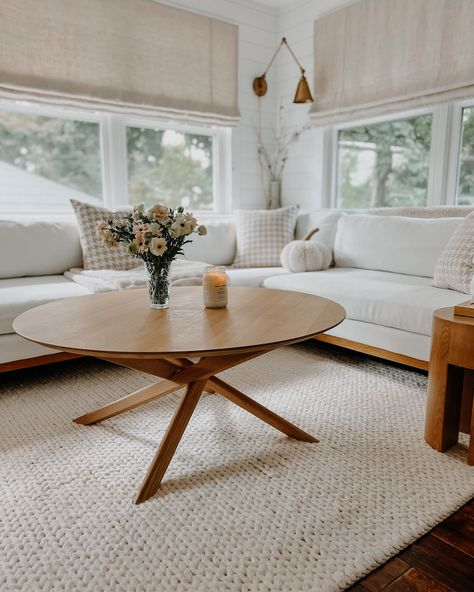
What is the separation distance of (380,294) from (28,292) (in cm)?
179

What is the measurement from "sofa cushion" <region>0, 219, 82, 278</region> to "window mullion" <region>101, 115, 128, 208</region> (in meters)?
0.55

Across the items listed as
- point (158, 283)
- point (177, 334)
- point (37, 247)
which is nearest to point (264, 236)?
point (37, 247)

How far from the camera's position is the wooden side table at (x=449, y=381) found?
1.59 m

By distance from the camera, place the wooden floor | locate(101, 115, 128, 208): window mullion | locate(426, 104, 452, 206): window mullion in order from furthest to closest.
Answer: locate(101, 115, 128, 208): window mullion → locate(426, 104, 452, 206): window mullion → the wooden floor

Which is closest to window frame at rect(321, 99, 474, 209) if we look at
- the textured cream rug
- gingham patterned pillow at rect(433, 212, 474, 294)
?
gingham patterned pillow at rect(433, 212, 474, 294)

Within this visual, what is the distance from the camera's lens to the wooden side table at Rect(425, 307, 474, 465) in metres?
1.59

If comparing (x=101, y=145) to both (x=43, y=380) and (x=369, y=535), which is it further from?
(x=369, y=535)

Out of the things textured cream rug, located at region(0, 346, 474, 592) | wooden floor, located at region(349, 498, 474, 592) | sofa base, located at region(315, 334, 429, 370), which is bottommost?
wooden floor, located at region(349, 498, 474, 592)

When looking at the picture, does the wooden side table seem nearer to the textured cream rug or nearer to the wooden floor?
the textured cream rug

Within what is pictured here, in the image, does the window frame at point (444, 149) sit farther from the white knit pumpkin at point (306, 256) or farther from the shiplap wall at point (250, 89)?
the shiplap wall at point (250, 89)

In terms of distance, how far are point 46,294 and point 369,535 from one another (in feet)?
6.03

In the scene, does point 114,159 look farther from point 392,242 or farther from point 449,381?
point 449,381

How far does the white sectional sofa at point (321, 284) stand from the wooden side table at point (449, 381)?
1.38 ft

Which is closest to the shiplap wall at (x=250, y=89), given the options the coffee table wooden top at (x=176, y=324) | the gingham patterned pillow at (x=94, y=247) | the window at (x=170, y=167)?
the window at (x=170, y=167)
